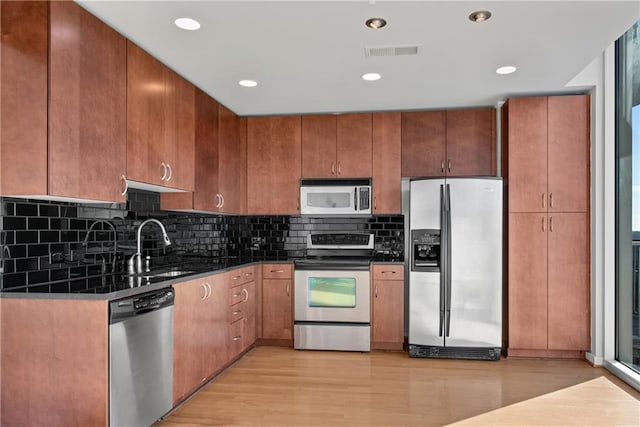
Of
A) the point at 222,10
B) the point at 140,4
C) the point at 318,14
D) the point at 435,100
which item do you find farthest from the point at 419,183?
the point at 140,4

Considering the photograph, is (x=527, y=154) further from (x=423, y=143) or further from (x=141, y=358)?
(x=141, y=358)

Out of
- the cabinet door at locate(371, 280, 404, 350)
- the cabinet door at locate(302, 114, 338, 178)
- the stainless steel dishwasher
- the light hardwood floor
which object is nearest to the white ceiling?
the cabinet door at locate(302, 114, 338, 178)

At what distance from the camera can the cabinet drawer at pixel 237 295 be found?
4.03 m

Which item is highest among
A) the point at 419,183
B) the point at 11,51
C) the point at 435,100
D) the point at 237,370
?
the point at 435,100

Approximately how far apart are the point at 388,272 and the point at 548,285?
4.74ft

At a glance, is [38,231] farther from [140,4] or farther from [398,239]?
[398,239]

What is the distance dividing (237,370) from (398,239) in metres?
2.21

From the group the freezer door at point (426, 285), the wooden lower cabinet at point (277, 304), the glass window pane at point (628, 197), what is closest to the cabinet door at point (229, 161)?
the wooden lower cabinet at point (277, 304)

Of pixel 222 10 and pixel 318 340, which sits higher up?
pixel 222 10

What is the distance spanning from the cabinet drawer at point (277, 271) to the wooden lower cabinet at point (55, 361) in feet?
8.22

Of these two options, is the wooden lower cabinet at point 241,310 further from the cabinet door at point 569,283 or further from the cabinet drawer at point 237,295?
the cabinet door at point 569,283

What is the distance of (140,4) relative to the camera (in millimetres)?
2492

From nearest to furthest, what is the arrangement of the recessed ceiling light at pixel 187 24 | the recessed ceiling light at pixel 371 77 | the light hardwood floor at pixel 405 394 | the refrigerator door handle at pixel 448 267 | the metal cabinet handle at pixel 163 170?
the recessed ceiling light at pixel 187 24 < the light hardwood floor at pixel 405 394 < the metal cabinet handle at pixel 163 170 < the recessed ceiling light at pixel 371 77 < the refrigerator door handle at pixel 448 267

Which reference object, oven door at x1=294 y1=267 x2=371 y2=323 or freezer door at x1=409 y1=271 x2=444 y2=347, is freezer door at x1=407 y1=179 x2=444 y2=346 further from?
oven door at x1=294 y1=267 x2=371 y2=323
